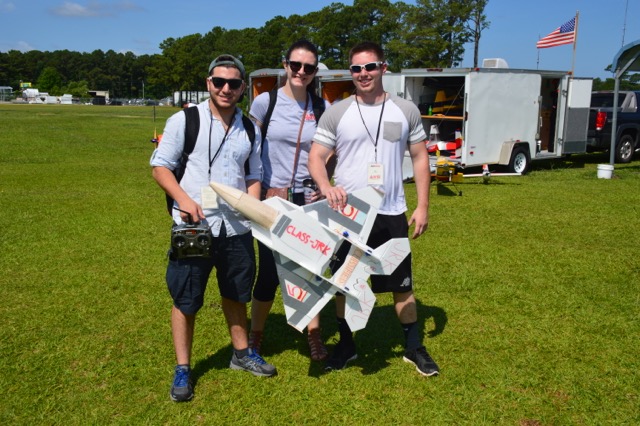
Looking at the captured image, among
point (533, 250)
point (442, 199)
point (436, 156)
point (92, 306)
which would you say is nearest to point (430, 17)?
point (436, 156)

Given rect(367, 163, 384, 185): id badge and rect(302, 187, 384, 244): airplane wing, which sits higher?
rect(367, 163, 384, 185): id badge

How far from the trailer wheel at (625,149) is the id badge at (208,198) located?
14.9 metres

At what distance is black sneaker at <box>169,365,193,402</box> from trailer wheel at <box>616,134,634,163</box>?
14.9 metres

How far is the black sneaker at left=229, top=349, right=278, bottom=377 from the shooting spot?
3664 mm

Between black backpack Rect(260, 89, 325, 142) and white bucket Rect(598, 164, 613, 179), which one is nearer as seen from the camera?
black backpack Rect(260, 89, 325, 142)

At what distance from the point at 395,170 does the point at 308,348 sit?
1.51m

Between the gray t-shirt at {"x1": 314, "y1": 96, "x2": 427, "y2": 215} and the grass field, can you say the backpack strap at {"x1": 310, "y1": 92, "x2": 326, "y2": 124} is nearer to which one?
the gray t-shirt at {"x1": 314, "y1": 96, "x2": 427, "y2": 215}

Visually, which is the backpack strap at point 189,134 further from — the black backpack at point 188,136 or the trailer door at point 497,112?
the trailer door at point 497,112

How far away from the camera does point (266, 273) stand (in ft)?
12.4

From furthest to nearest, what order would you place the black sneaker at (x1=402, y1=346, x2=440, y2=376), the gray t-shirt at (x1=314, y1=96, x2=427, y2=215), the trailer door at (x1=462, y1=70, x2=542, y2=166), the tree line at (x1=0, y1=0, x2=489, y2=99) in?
the tree line at (x1=0, y1=0, x2=489, y2=99)
the trailer door at (x1=462, y1=70, x2=542, y2=166)
the black sneaker at (x1=402, y1=346, x2=440, y2=376)
the gray t-shirt at (x1=314, y1=96, x2=427, y2=215)

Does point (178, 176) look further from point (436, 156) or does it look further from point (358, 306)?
point (436, 156)

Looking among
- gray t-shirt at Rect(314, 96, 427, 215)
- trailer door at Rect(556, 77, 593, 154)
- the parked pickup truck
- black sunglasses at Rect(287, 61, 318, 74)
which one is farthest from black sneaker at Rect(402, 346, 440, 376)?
the parked pickup truck

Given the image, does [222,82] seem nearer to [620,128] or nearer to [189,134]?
[189,134]

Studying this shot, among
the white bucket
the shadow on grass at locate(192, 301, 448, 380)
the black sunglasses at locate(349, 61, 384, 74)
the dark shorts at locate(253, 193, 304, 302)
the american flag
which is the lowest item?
the shadow on grass at locate(192, 301, 448, 380)
